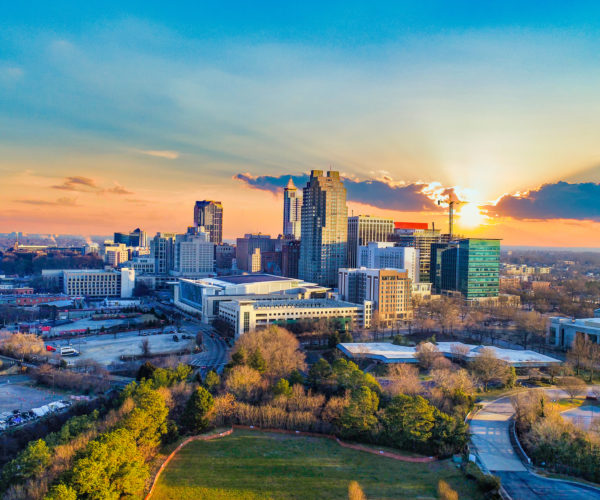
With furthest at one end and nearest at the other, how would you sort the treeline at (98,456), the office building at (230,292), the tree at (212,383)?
the office building at (230,292) → the tree at (212,383) → the treeline at (98,456)

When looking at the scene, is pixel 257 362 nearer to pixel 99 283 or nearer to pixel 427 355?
pixel 427 355

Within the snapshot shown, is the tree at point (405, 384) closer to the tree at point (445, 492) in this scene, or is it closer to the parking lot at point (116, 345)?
the tree at point (445, 492)

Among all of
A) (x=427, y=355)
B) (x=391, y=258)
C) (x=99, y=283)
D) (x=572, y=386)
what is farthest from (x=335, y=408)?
(x=99, y=283)

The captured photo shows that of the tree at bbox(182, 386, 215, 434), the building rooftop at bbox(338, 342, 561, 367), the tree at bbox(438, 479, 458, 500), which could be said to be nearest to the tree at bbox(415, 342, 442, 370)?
the building rooftop at bbox(338, 342, 561, 367)

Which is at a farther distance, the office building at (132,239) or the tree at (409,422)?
the office building at (132,239)

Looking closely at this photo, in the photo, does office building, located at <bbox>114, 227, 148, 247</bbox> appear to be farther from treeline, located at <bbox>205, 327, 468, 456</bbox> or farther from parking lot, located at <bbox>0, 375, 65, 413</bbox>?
treeline, located at <bbox>205, 327, 468, 456</bbox>

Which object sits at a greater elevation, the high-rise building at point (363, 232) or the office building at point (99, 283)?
the high-rise building at point (363, 232)

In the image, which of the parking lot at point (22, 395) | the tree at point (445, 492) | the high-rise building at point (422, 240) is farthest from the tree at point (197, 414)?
the high-rise building at point (422, 240)
